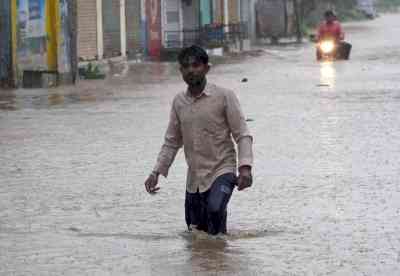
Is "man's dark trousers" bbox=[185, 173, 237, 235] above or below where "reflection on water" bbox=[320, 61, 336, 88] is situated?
below

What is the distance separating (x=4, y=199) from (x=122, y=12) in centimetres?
2465

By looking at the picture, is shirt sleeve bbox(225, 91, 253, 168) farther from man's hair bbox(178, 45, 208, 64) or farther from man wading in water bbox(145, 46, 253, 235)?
man's hair bbox(178, 45, 208, 64)

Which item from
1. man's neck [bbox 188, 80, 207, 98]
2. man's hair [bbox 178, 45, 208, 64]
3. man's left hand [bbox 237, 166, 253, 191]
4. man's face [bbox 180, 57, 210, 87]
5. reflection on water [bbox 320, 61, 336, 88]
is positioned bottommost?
man's left hand [bbox 237, 166, 253, 191]

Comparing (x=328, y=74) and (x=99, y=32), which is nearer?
(x=328, y=74)

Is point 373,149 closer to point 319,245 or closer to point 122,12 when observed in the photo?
point 319,245

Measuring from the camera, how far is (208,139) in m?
8.53

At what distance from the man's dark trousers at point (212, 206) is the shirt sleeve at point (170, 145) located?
0.82ft

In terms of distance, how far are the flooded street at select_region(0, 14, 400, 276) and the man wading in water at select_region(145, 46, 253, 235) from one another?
36 centimetres

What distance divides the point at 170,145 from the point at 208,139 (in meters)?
0.34

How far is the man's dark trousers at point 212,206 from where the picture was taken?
8.45 m

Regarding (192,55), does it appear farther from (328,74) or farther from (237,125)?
(328,74)

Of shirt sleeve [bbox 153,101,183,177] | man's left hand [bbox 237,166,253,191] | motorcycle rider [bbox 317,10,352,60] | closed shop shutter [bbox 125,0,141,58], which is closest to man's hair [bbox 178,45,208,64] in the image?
shirt sleeve [bbox 153,101,183,177]

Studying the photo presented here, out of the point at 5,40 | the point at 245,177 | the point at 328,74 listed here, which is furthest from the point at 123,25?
the point at 245,177

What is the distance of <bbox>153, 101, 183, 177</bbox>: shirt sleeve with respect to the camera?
868cm
